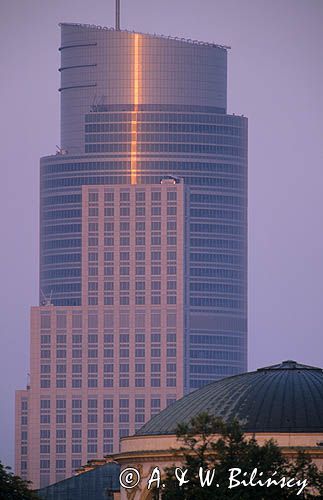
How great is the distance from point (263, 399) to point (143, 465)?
8.63 metres

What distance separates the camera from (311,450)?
447 ft

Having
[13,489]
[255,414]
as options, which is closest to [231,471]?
[13,489]

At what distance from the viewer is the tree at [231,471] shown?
105250mm

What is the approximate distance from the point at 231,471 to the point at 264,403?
→ 3757 centimetres

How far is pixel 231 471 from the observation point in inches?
4220

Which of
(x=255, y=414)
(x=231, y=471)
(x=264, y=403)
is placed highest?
(x=264, y=403)

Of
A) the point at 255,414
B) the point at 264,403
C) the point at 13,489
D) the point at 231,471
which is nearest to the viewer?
the point at 231,471

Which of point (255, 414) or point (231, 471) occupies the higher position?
point (255, 414)

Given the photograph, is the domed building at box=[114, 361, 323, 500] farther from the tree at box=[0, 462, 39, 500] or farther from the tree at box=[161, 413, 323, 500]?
the tree at box=[161, 413, 323, 500]

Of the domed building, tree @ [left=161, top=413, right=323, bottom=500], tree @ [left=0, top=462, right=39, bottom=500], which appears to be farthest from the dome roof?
tree @ [left=161, top=413, right=323, bottom=500]

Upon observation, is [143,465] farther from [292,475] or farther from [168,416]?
[292,475]

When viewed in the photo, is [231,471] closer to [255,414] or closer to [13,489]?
[13,489]

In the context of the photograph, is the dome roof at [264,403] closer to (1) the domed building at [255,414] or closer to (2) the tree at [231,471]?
(1) the domed building at [255,414]

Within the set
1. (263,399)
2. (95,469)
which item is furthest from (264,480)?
(95,469)
